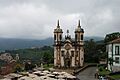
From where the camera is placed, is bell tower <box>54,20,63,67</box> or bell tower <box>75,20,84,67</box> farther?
bell tower <box>54,20,63,67</box>

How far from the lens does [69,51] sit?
77.8 meters

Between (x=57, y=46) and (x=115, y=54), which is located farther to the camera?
(x=57, y=46)

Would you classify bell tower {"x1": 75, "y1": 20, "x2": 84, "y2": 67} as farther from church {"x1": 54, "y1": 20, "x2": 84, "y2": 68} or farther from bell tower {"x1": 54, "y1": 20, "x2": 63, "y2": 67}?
bell tower {"x1": 54, "y1": 20, "x2": 63, "y2": 67}

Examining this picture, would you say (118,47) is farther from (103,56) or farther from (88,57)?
(88,57)

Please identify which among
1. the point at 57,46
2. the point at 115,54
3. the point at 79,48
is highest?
the point at 57,46

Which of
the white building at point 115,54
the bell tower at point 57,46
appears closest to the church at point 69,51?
the bell tower at point 57,46

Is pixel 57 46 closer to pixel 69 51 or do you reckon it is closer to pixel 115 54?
pixel 69 51

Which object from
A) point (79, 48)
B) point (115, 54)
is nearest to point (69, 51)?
point (79, 48)

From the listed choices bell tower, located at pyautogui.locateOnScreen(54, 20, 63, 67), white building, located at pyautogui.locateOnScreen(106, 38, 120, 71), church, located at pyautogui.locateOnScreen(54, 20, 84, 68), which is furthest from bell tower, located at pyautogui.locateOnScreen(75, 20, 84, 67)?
white building, located at pyautogui.locateOnScreen(106, 38, 120, 71)

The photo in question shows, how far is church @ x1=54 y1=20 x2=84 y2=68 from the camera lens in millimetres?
77625

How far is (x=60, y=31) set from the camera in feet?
260

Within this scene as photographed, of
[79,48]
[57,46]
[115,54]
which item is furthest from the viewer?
[57,46]

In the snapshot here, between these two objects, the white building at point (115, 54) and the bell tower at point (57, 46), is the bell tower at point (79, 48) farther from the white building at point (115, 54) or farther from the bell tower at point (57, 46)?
the white building at point (115, 54)

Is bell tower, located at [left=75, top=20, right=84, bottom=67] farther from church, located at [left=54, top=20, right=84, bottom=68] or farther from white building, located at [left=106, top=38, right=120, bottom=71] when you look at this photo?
white building, located at [left=106, top=38, right=120, bottom=71]
